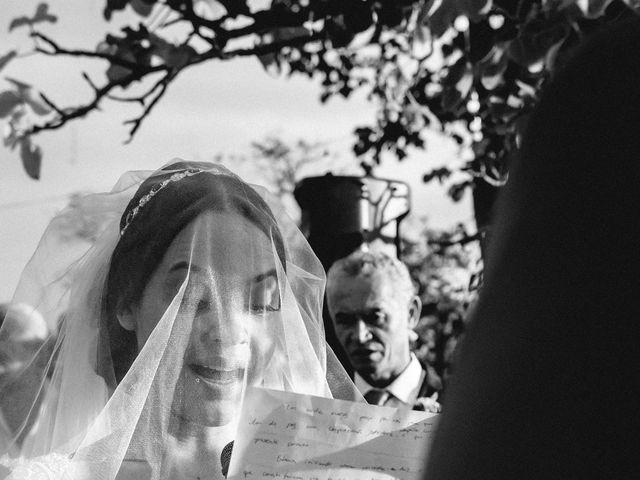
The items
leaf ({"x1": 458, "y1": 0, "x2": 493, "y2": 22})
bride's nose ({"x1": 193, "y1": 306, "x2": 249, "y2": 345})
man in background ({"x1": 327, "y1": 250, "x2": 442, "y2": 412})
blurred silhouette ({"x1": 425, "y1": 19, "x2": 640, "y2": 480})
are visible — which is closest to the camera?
blurred silhouette ({"x1": 425, "y1": 19, "x2": 640, "y2": 480})

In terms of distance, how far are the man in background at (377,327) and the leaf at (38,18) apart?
1.93 m

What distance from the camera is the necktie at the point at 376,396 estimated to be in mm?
4512

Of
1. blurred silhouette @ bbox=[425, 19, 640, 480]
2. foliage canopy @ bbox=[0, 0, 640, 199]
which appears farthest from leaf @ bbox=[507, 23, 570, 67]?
blurred silhouette @ bbox=[425, 19, 640, 480]

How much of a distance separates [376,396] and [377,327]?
1.14 feet

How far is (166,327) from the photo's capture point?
6.98 ft

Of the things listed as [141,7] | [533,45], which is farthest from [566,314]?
[141,7]

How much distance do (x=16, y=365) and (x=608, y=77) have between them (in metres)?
2.11

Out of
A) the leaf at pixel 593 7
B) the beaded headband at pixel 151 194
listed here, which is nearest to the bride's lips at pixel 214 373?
the beaded headband at pixel 151 194

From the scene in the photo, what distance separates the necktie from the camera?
4.51m

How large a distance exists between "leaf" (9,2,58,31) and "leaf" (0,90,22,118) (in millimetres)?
329

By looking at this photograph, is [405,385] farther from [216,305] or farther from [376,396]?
[216,305]

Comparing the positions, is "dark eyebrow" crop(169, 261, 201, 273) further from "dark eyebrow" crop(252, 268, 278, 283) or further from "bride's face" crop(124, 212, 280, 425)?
"dark eyebrow" crop(252, 268, 278, 283)

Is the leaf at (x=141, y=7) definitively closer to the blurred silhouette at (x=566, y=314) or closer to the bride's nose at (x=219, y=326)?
the bride's nose at (x=219, y=326)


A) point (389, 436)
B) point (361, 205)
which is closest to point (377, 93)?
point (361, 205)
